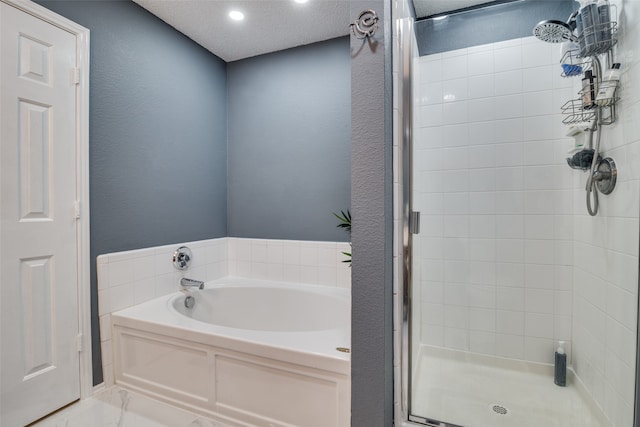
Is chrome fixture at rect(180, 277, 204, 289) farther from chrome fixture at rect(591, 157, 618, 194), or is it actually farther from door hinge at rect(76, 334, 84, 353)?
chrome fixture at rect(591, 157, 618, 194)

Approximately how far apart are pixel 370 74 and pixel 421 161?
73 centimetres

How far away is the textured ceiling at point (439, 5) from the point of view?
200 centimetres

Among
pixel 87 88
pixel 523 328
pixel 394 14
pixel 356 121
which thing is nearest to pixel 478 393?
pixel 523 328

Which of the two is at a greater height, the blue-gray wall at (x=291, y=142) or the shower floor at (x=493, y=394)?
the blue-gray wall at (x=291, y=142)

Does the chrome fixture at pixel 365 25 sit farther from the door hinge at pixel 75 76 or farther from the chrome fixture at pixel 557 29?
the door hinge at pixel 75 76

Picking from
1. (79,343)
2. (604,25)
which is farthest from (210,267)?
(604,25)

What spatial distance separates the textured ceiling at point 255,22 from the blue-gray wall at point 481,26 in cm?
67

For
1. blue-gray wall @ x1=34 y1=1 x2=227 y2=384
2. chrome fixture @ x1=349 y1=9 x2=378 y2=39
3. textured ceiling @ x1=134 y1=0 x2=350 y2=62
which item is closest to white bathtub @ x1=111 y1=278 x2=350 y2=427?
blue-gray wall @ x1=34 y1=1 x2=227 y2=384

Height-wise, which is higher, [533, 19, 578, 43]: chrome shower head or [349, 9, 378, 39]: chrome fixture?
[533, 19, 578, 43]: chrome shower head

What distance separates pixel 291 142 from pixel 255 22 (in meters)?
0.93

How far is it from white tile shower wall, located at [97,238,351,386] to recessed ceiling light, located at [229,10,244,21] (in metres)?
1.75

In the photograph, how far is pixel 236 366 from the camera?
1.57m

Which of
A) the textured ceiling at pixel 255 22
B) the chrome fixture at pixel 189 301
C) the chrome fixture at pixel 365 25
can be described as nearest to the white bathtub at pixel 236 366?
the chrome fixture at pixel 189 301

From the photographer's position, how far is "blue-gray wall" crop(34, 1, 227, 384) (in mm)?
1882
